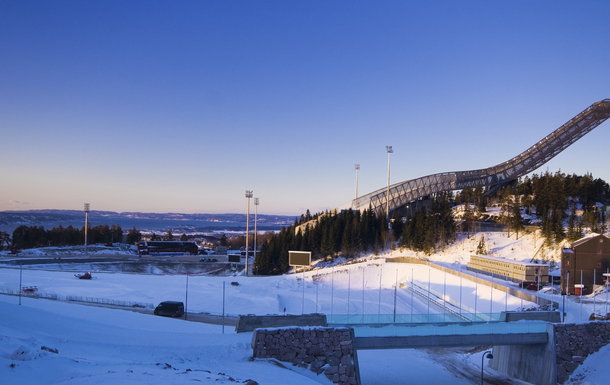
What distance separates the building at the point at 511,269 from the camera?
3653cm

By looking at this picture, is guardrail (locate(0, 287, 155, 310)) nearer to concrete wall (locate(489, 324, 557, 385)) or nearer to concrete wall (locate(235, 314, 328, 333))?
concrete wall (locate(235, 314, 328, 333))

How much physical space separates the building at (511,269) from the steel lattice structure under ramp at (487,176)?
87.3 feet

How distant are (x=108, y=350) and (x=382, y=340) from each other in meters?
12.2

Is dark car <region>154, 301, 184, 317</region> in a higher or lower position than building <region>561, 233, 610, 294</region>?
lower

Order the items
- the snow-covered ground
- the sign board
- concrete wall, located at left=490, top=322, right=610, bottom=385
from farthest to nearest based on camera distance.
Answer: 1. the sign board
2. concrete wall, located at left=490, top=322, right=610, bottom=385
3. the snow-covered ground

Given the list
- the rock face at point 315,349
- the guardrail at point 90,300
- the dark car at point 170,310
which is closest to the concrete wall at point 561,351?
the rock face at point 315,349

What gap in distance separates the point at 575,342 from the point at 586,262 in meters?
15.0

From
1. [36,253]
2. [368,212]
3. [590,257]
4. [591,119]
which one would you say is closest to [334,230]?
[368,212]

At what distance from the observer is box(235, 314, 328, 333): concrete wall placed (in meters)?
20.2

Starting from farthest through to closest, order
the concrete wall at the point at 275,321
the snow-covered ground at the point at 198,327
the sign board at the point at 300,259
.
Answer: the sign board at the point at 300,259 → the concrete wall at the point at 275,321 → the snow-covered ground at the point at 198,327

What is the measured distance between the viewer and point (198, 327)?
24.2 meters

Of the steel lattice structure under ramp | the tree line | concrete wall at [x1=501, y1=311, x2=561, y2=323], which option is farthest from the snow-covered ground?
the steel lattice structure under ramp

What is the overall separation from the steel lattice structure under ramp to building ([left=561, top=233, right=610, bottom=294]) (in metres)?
37.0

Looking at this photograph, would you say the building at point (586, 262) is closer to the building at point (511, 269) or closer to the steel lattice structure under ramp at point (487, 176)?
the building at point (511, 269)
